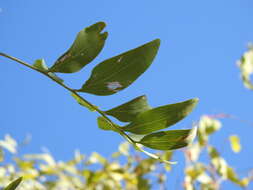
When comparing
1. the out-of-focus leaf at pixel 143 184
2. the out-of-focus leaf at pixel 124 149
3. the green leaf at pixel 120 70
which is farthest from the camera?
the out-of-focus leaf at pixel 124 149

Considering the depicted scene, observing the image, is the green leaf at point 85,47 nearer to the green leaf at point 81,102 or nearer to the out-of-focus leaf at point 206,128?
the green leaf at point 81,102

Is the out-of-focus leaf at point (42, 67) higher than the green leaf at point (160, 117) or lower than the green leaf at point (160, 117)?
higher

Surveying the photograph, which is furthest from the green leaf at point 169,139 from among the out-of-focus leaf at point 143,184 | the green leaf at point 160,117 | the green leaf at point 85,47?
the out-of-focus leaf at point 143,184

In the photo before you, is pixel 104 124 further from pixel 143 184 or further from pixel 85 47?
pixel 143 184

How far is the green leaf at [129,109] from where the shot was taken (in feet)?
2.01

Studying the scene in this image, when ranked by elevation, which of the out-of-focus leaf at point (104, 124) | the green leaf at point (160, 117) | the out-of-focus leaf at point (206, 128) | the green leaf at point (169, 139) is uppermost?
the out-of-focus leaf at point (206, 128)

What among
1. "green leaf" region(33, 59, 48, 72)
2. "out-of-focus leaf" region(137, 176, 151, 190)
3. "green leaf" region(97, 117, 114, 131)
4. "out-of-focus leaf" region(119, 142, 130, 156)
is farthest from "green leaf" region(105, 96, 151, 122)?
"out-of-focus leaf" region(119, 142, 130, 156)

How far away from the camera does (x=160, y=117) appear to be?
1.92 ft

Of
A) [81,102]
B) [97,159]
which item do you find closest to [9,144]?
[97,159]

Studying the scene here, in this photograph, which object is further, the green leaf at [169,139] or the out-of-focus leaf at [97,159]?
the out-of-focus leaf at [97,159]

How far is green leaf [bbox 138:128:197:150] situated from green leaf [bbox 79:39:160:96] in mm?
89

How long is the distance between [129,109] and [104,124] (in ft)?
0.15

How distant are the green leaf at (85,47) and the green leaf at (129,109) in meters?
0.09

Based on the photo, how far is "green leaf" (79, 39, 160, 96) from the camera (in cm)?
55
